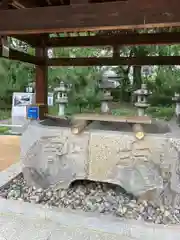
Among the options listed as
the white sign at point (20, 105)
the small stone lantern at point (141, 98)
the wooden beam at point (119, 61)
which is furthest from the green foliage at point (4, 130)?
the small stone lantern at point (141, 98)

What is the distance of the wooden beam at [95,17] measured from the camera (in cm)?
143

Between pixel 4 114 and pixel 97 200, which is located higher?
pixel 4 114

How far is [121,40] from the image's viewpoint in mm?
3205

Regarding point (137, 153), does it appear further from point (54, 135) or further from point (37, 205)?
point (37, 205)

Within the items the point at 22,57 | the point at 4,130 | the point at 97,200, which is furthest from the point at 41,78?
the point at 4,130

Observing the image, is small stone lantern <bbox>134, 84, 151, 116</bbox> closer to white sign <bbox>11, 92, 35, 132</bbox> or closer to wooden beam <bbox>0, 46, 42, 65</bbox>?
wooden beam <bbox>0, 46, 42, 65</bbox>

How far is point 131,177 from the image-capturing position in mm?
2086

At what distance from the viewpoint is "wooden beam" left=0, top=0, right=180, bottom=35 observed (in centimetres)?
143

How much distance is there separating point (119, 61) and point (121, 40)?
29 centimetres

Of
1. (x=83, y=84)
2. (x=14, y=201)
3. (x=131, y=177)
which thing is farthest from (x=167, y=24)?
(x=83, y=84)

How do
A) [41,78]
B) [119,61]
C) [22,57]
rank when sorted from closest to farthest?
[22,57] → [119,61] → [41,78]

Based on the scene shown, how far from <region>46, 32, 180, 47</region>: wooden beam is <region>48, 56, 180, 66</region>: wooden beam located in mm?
206

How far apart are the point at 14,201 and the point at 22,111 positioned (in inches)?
145

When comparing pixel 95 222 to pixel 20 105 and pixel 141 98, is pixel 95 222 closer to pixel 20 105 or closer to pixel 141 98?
pixel 141 98
